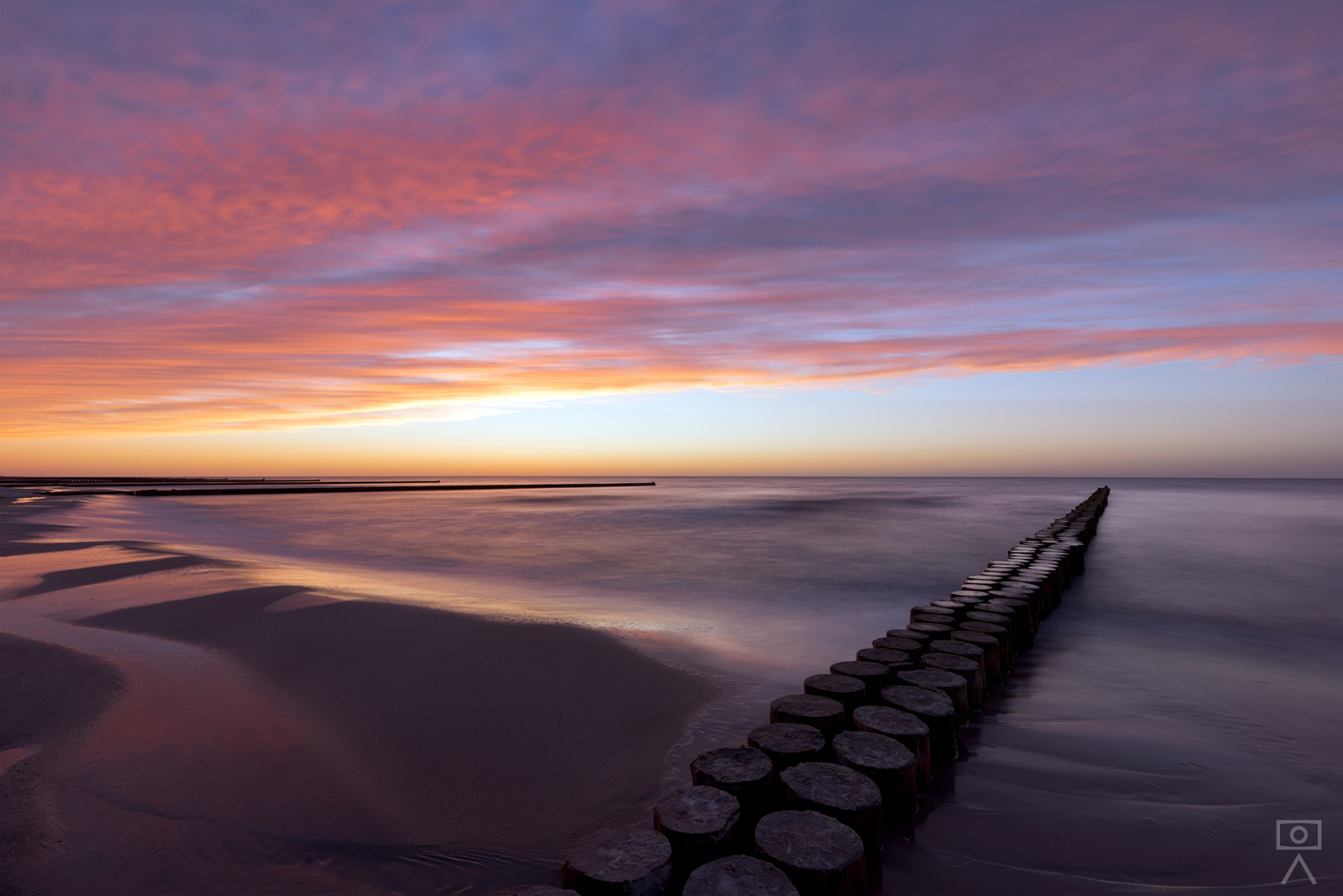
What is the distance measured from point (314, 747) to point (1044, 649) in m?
6.89

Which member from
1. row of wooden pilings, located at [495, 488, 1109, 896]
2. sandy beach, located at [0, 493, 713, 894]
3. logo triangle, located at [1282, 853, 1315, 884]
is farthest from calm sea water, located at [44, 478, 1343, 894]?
sandy beach, located at [0, 493, 713, 894]

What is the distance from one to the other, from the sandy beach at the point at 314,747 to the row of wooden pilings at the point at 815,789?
783 millimetres

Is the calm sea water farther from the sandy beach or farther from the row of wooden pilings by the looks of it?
the sandy beach

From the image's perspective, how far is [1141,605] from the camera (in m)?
9.23

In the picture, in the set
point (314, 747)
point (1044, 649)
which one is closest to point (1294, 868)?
point (1044, 649)

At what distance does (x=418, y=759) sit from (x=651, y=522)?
21594 mm

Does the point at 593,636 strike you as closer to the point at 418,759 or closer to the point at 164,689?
the point at 418,759

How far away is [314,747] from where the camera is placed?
384 centimetres

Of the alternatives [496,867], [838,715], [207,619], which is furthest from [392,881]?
[207,619]

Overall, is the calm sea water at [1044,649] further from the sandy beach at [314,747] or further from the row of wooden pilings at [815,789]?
the sandy beach at [314,747]

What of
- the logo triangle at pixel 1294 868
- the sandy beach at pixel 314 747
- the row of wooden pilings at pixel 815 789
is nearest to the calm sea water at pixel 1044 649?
the logo triangle at pixel 1294 868

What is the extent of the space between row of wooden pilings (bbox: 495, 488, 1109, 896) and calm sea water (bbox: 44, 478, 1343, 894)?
14.1 inches

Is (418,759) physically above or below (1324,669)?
above

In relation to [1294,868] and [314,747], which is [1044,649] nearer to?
[1294,868]
